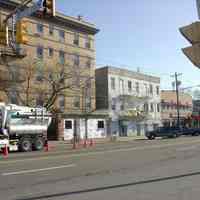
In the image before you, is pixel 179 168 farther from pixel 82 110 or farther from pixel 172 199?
pixel 82 110

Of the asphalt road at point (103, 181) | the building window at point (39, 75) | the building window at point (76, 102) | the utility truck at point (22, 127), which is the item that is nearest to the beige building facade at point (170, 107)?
the building window at point (76, 102)

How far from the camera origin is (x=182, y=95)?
79500mm

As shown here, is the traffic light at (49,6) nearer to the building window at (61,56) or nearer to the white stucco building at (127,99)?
the building window at (61,56)

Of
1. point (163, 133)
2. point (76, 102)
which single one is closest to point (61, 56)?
point (76, 102)

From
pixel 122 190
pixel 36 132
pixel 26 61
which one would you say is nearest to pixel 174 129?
pixel 26 61

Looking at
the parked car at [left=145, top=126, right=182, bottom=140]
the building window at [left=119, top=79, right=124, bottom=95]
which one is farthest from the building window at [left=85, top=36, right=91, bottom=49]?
the parked car at [left=145, top=126, right=182, bottom=140]

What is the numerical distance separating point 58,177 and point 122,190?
2.98 meters

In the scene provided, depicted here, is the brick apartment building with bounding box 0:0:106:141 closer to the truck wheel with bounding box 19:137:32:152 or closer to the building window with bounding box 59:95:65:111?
the building window with bounding box 59:95:65:111

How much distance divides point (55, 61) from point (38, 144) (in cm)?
2033

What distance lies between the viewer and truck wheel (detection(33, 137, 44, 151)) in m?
30.1

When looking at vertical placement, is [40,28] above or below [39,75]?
above

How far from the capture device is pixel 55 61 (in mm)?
48906

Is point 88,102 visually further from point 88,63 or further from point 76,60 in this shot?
point 76,60

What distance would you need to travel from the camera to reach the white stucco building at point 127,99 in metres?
57.6
